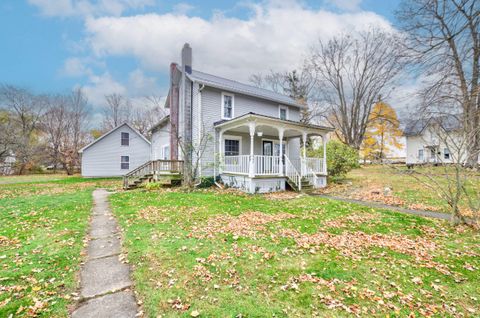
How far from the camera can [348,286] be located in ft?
9.57

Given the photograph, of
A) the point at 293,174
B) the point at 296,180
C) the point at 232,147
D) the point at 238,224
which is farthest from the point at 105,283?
the point at 232,147

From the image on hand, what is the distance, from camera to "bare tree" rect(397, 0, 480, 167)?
32.0ft

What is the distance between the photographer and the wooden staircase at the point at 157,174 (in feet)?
42.0

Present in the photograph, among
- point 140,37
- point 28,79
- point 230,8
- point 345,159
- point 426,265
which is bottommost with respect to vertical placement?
point 426,265

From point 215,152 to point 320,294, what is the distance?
10550mm

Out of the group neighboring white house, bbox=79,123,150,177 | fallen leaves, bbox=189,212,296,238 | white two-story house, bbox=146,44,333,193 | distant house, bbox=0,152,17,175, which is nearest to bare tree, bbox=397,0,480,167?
white two-story house, bbox=146,44,333,193

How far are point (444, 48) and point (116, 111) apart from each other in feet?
128

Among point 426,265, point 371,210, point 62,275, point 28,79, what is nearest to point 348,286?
point 426,265

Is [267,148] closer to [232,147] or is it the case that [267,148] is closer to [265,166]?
[232,147]

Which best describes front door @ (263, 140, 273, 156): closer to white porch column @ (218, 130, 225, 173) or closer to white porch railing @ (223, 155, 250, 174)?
white porch railing @ (223, 155, 250, 174)

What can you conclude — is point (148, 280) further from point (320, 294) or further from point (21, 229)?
point (21, 229)

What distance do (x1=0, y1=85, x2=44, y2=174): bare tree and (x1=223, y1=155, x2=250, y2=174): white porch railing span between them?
29544 mm

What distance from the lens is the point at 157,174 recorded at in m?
12.9

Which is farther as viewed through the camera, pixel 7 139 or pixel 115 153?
pixel 7 139
